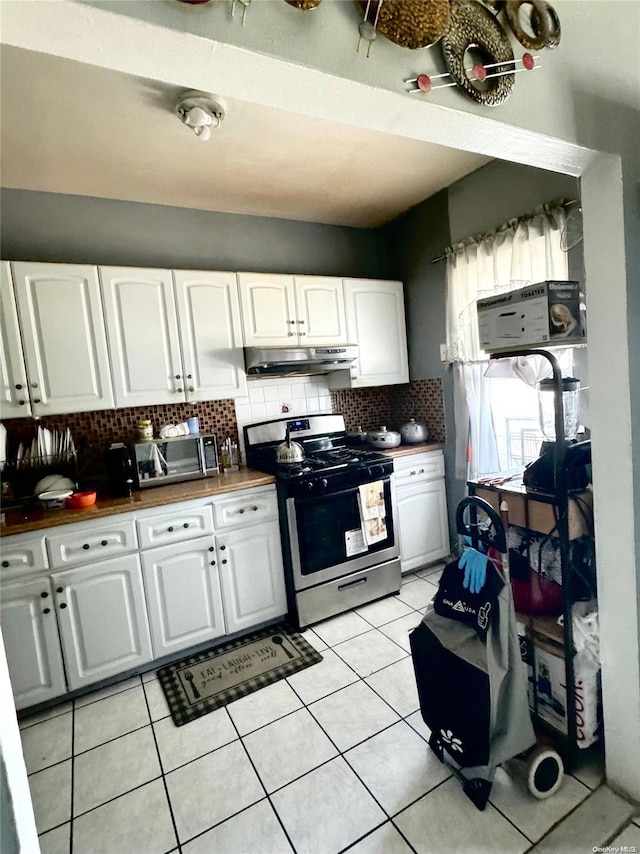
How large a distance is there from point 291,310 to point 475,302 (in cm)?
118

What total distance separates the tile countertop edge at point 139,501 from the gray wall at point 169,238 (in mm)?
1397

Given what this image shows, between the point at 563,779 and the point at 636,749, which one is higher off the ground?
the point at 636,749

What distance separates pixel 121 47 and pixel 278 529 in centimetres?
218

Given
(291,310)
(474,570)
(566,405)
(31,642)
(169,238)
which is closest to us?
(474,570)

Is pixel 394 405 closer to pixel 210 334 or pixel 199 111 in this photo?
pixel 210 334

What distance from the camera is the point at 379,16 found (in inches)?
34.5

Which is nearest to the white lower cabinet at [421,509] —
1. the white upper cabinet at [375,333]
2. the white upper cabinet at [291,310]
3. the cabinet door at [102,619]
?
the white upper cabinet at [375,333]

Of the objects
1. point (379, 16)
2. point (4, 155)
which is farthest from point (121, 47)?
point (4, 155)

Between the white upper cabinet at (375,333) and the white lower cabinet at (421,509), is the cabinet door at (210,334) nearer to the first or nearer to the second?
the white upper cabinet at (375,333)

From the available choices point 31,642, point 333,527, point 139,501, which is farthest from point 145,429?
point 333,527

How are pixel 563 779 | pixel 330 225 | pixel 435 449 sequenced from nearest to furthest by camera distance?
pixel 563 779 → pixel 435 449 → pixel 330 225

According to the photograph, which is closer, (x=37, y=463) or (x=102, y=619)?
(x=102, y=619)

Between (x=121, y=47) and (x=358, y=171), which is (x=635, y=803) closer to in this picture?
(x=121, y=47)

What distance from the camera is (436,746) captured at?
1553 mm
